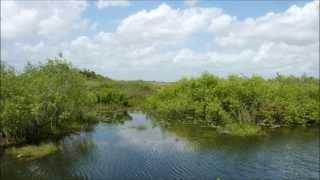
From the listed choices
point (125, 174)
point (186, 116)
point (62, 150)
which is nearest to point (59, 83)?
point (62, 150)

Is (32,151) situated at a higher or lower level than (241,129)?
lower

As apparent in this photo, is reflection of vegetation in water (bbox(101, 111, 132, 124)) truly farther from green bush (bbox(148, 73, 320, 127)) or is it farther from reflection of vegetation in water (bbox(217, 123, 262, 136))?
reflection of vegetation in water (bbox(217, 123, 262, 136))

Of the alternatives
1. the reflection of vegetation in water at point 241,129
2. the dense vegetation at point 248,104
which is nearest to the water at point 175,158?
the reflection of vegetation in water at point 241,129

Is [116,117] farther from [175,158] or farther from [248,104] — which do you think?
[175,158]

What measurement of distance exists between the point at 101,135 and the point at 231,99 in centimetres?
2502

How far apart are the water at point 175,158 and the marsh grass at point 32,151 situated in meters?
1.34

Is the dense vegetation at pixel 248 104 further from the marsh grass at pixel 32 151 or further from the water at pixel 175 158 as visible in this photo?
the marsh grass at pixel 32 151

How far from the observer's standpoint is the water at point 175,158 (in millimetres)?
40812

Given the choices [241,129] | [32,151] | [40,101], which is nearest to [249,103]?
[241,129]

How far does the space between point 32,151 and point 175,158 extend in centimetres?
1806

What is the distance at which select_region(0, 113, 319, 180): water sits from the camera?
40812 millimetres

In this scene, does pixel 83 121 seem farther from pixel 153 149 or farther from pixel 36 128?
pixel 153 149

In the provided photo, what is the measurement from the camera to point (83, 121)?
78562mm

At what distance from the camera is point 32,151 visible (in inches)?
1946
